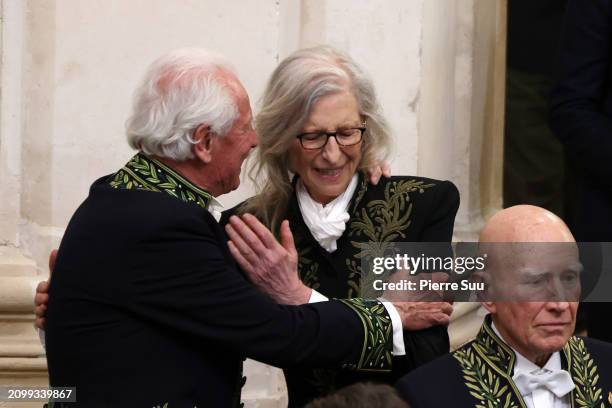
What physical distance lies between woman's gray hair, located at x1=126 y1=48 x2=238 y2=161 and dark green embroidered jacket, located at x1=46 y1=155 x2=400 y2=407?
9 cm

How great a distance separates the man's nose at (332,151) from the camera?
12.2 ft

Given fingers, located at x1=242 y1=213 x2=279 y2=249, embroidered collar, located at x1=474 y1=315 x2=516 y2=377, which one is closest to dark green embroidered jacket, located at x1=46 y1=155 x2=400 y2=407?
fingers, located at x1=242 y1=213 x2=279 y2=249

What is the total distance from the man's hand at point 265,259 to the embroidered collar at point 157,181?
0.11 m

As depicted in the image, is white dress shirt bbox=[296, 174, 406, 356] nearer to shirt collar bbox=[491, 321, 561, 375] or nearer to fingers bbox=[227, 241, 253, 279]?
fingers bbox=[227, 241, 253, 279]

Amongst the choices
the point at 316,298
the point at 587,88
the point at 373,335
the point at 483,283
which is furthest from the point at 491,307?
the point at 587,88

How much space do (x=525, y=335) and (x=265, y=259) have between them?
65 cm

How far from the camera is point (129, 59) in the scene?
477 cm

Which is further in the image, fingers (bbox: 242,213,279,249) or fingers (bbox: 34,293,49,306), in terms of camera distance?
fingers (bbox: 34,293,49,306)

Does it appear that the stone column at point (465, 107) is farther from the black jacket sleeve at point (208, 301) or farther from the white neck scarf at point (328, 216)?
the black jacket sleeve at point (208, 301)

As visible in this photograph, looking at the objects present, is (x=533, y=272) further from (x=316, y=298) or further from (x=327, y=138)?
(x=327, y=138)

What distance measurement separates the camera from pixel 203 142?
346 cm

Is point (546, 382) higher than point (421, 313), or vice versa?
point (421, 313)

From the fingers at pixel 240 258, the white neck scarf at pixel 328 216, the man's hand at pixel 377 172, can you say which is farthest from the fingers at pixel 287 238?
the man's hand at pixel 377 172

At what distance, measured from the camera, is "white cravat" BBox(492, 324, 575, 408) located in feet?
11.3
